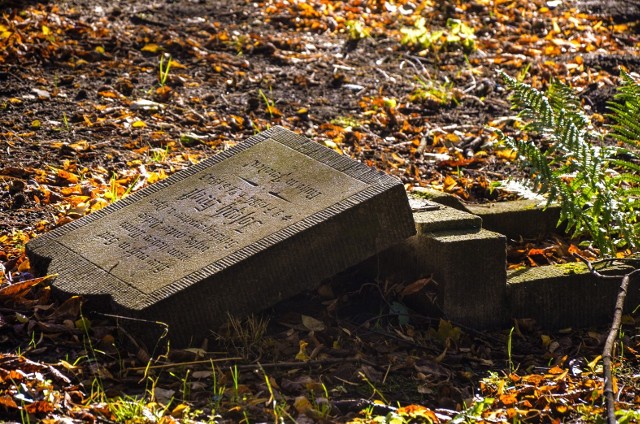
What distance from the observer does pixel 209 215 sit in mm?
4074

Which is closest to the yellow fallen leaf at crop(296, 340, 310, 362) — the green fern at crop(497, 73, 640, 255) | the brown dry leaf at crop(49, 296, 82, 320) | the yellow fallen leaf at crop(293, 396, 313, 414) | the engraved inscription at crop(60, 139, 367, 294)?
the yellow fallen leaf at crop(293, 396, 313, 414)

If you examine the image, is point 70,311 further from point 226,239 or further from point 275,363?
point 275,363

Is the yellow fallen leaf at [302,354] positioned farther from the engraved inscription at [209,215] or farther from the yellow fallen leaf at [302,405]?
the engraved inscription at [209,215]

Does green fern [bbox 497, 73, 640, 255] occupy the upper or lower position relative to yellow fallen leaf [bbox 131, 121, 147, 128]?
upper

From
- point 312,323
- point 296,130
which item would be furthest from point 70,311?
point 296,130

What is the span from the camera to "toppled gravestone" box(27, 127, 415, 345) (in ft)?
12.1

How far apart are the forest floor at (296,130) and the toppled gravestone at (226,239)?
0.15 metres

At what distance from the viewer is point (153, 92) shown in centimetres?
668

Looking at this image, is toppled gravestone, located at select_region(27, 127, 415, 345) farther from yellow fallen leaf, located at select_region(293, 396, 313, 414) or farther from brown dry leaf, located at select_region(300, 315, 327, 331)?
yellow fallen leaf, located at select_region(293, 396, 313, 414)

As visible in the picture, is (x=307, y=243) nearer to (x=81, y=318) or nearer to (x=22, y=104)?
(x=81, y=318)

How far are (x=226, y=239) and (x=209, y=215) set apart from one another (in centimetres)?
25

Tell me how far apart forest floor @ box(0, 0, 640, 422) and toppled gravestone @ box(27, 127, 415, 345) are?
0.15m

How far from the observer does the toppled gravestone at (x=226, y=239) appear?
146 inches

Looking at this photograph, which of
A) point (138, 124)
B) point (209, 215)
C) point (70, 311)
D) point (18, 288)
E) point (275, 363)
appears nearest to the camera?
point (275, 363)
